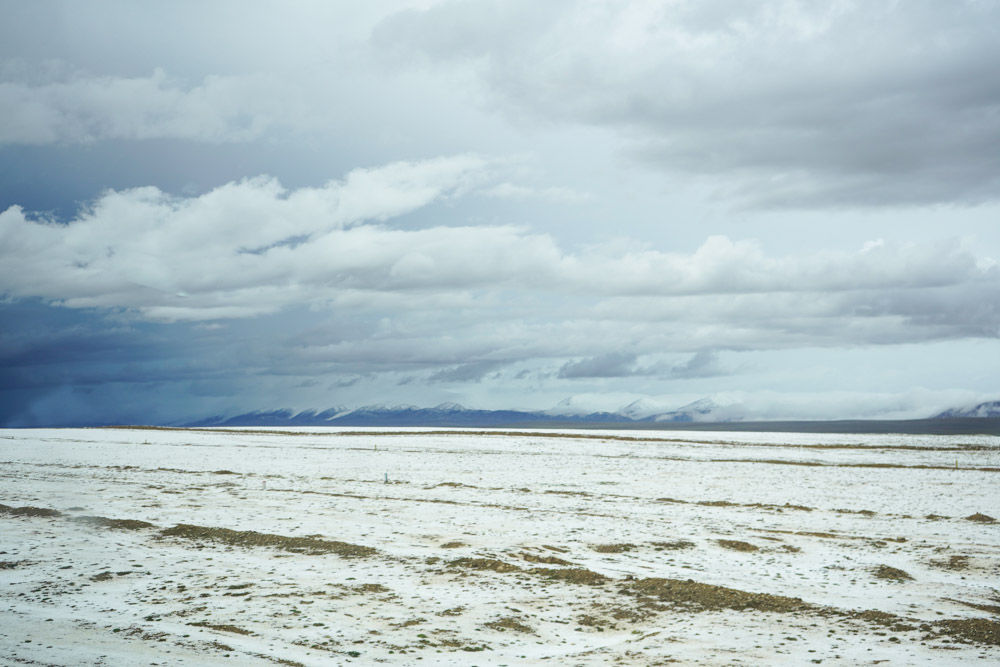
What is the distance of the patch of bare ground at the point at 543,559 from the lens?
65.0 feet

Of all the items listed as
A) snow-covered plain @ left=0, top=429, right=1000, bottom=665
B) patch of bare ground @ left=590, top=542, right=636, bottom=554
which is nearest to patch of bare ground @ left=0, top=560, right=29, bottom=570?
snow-covered plain @ left=0, top=429, right=1000, bottom=665

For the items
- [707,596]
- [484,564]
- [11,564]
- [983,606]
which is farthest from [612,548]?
[11,564]

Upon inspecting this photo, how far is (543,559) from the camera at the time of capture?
20203mm

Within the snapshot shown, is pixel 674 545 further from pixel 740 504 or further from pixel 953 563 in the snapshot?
pixel 740 504

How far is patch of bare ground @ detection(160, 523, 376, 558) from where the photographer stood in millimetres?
20578

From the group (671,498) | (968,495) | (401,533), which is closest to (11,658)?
(401,533)

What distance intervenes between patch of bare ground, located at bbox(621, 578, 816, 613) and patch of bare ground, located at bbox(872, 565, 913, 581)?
382 cm

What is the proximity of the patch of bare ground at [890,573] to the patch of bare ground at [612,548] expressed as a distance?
6275 millimetres

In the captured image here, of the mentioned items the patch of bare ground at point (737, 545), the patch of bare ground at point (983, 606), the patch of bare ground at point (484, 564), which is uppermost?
the patch of bare ground at point (484, 564)

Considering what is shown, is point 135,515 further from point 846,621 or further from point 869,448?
point 869,448

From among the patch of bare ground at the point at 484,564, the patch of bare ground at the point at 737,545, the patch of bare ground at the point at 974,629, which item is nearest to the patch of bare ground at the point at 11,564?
the patch of bare ground at the point at 484,564

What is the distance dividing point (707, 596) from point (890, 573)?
5899 mm

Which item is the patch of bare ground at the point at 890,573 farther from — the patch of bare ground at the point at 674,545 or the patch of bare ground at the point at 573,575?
the patch of bare ground at the point at 573,575

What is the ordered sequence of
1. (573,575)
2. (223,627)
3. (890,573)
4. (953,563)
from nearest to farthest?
1. (223,627)
2. (573,575)
3. (890,573)
4. (953,563)
